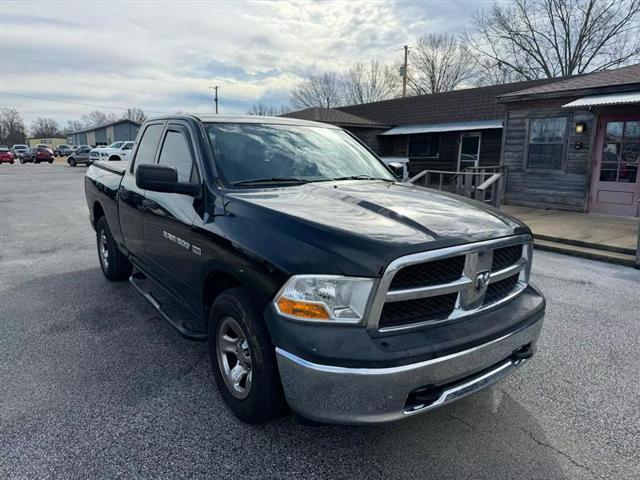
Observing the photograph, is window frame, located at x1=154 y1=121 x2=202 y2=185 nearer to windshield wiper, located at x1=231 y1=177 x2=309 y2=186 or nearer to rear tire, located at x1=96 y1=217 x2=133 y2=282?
windshield wiper, located at x1=231 y1=177 x2=309 y2=186

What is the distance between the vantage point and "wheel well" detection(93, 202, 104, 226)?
556cm

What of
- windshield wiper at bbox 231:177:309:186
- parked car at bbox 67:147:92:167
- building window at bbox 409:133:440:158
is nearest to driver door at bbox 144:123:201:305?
windshield wiper at bbox 231:177:309:186

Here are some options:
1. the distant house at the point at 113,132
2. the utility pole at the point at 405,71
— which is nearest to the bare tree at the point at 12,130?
the distant house at the point at 113,132

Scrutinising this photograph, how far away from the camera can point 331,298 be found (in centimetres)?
208

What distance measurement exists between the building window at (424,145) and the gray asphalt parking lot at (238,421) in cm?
1681

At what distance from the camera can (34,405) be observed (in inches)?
112

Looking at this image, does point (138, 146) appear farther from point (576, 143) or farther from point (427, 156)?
point (427, 156)

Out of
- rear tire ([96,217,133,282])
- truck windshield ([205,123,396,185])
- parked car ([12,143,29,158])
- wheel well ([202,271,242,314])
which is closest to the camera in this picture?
wheel well ([202,271,242,314])

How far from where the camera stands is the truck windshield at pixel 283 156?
315 centimetres

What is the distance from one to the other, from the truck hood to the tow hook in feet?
2.24

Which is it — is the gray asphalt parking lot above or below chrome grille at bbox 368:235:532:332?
below

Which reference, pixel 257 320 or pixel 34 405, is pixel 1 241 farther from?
pixel 257 320

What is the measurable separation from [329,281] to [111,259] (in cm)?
403

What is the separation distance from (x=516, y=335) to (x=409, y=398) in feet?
2.59
